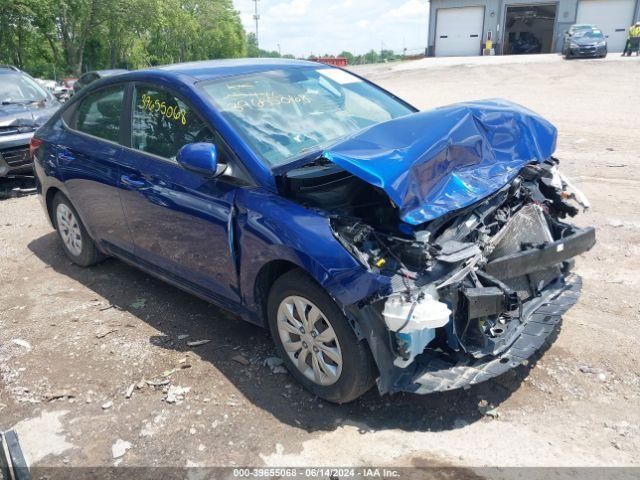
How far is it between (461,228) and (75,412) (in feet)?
8.49

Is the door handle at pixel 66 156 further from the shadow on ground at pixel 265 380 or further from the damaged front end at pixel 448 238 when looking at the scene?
the damaged front end at pixel 448 238

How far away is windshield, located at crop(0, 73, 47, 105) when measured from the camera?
881 centimetres

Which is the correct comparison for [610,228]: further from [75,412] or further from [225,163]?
[75,412]

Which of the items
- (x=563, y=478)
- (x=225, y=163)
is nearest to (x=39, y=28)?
(x=225, y=163)

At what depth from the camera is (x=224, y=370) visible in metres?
3.56

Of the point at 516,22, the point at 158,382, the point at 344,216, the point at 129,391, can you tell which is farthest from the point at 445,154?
the point at 516,22

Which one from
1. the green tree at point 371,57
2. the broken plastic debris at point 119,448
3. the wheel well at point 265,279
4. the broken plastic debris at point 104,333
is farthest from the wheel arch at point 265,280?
the green tree at point 371,57

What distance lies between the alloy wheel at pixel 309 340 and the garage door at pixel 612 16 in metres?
39.6

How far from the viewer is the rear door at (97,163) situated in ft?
14.1

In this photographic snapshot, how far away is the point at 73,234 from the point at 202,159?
8.76 ft

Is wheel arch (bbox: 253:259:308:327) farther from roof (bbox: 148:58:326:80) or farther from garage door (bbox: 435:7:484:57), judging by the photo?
garage door (bbox: 435:7:484:57)

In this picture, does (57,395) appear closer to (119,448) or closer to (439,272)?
(119,448)

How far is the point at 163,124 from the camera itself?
3893 mm

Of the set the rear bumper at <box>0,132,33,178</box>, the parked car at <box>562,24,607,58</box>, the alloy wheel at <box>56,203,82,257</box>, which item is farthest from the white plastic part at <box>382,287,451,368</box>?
the parked car at <box>562,24,607,58</box>
